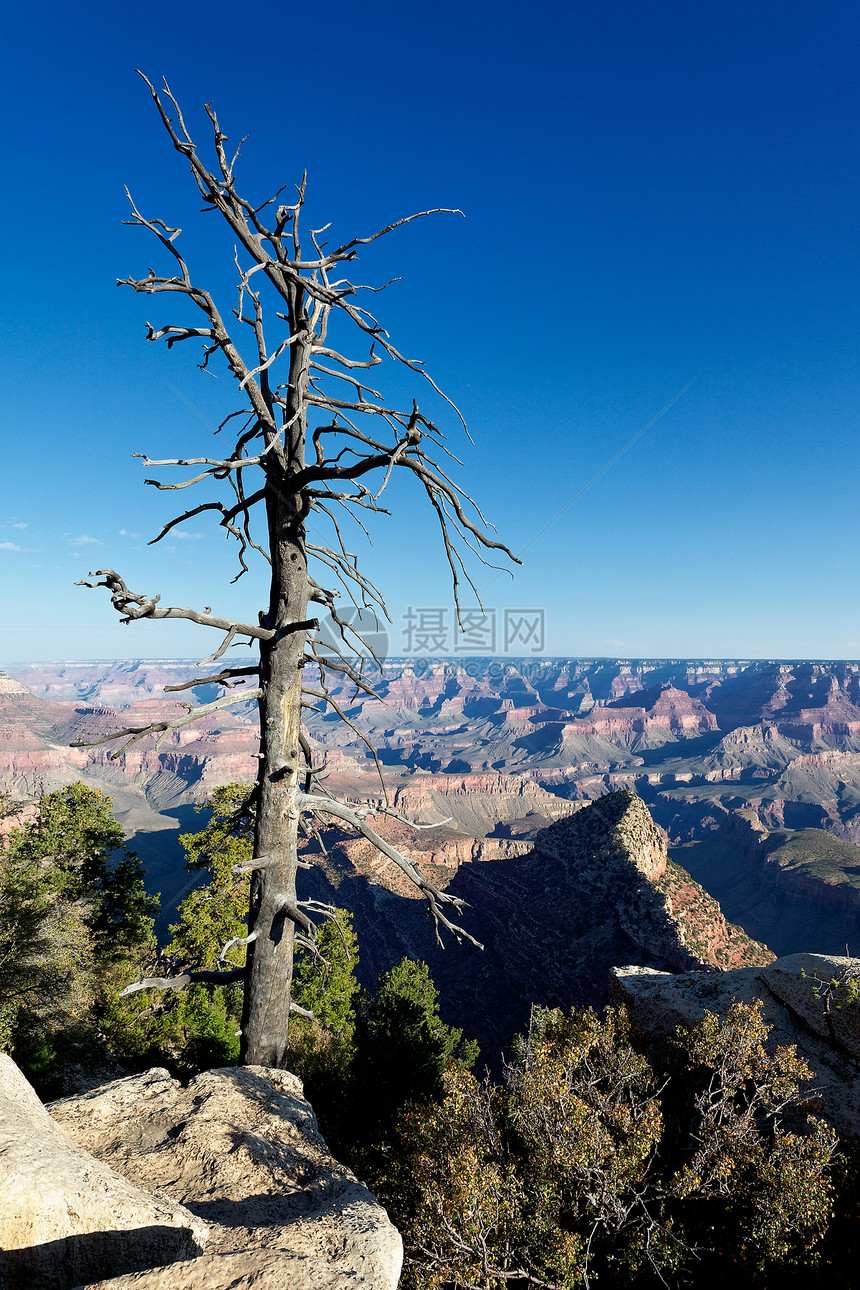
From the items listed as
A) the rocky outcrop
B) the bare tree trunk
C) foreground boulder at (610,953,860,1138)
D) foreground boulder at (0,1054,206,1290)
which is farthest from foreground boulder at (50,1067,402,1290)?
the rocky outcrop

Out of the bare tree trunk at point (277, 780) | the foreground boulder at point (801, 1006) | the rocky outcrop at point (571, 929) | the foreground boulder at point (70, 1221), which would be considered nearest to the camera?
the foreground boulder at point (70, 1221)

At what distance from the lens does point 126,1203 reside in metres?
3.05

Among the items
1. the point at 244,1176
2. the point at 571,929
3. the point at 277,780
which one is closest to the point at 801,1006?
the point at 244,1176

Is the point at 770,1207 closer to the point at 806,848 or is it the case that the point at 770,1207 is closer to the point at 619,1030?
the point at 619,1030

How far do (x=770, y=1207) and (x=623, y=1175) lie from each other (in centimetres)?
188

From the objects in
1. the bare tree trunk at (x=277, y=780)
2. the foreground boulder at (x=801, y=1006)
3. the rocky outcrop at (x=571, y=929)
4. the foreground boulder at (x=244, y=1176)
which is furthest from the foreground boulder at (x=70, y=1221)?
the rocky outcrop at (x=571, y=929)

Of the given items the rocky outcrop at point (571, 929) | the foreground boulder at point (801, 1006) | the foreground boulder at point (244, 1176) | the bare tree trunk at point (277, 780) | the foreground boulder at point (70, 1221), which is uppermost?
the bare tree trunk at point (277, 780)

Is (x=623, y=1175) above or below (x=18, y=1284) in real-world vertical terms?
below

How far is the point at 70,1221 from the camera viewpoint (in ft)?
9.34

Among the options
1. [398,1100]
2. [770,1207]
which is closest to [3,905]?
[398,1100]

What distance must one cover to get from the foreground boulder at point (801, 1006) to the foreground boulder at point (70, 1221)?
Answer: 1131cm

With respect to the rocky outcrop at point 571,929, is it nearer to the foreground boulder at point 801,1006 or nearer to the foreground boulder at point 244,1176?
the foreground boulder at point 801,1006

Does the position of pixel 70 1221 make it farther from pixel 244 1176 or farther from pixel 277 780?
pixel 277 780

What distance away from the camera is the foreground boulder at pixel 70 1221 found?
106 inches
